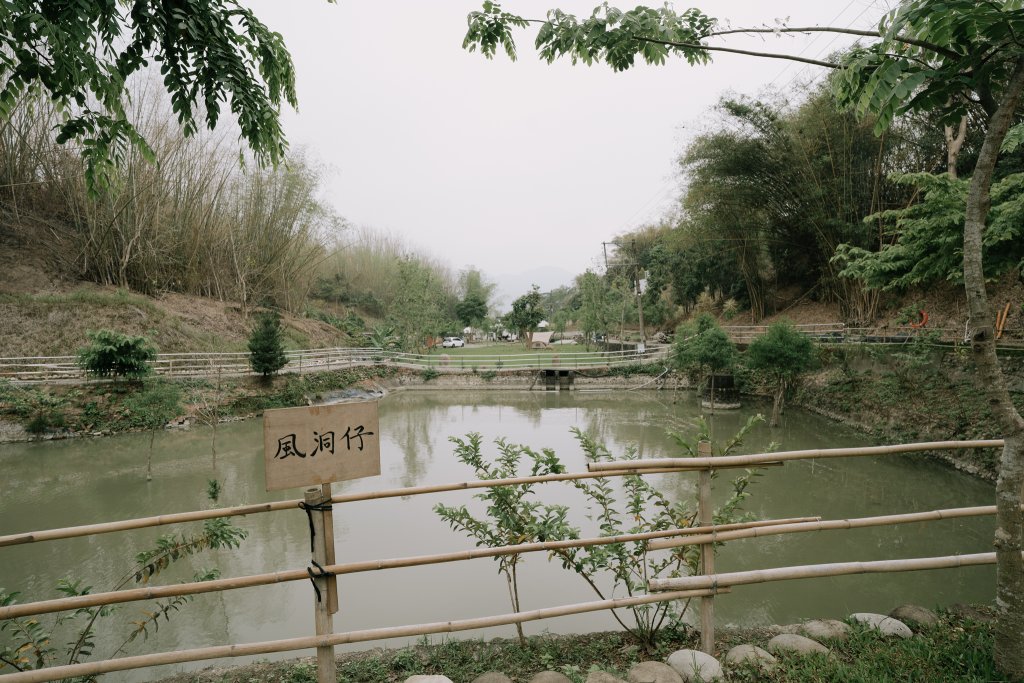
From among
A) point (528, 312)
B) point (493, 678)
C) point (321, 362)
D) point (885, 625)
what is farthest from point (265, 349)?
point (528, 312)

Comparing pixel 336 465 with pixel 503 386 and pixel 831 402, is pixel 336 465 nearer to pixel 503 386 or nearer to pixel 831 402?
pixel 831 402

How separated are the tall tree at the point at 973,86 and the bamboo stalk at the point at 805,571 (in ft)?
1.26

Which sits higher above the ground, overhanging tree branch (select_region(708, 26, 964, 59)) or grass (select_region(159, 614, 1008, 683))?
overhanging tree branch (select_region(708, 26, 964, 59))

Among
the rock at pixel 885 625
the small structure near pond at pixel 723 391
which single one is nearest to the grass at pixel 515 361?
the small structure near pond at pixel 723 391

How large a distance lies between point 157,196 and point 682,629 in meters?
18.0

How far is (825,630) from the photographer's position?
228 cm

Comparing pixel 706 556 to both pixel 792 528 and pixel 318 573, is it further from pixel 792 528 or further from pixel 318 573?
pixel 318 573

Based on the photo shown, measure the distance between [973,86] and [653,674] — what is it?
241 centimetres

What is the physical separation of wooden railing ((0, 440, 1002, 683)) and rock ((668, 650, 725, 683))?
16 cm

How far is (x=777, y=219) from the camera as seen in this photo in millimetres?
16766

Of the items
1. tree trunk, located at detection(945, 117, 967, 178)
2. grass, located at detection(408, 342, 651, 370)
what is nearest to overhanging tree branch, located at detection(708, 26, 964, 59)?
tree trunk, located at detection(945, 117, 967, 178)

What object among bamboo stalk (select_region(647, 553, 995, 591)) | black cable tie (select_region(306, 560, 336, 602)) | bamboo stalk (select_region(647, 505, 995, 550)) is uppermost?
black cable tie (select_region(306, 560, 336, 602))

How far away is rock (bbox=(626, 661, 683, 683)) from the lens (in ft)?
6.18

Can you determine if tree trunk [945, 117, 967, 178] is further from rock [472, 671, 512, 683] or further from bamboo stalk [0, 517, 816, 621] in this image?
rock [472, 671, 512, 683]
